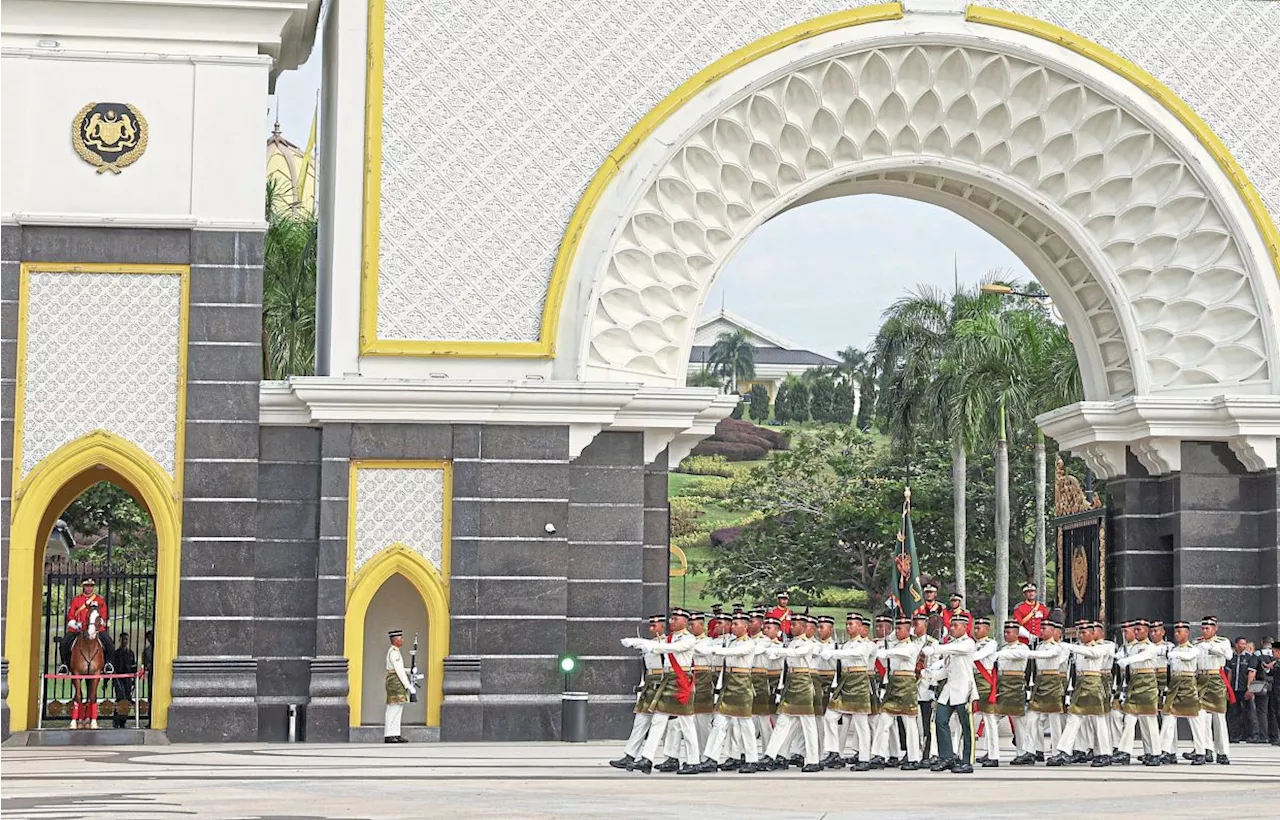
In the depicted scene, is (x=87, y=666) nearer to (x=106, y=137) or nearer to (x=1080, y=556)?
(x=106, y=137)

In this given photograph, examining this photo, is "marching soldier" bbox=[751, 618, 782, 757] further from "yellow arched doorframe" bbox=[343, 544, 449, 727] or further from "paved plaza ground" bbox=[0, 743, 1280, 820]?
"yellow arched doorframe" bbox=[343, 544, 449, 727]

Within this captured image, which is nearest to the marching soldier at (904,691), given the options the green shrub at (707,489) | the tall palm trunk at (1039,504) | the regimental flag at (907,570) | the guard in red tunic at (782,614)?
the guard in red tunic at (782,614)

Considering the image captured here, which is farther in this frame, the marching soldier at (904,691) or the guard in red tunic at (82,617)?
the guard in red tunic at (82,617)

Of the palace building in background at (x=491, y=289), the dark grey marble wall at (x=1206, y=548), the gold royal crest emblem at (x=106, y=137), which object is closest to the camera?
the palace building in background at (x=491, y=289)

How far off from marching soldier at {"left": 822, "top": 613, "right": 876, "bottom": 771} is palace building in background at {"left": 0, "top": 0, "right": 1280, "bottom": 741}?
3405 millimetres

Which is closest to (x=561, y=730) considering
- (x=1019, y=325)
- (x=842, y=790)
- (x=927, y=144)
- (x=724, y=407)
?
(x=724, y=407)

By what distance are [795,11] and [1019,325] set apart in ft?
45.0

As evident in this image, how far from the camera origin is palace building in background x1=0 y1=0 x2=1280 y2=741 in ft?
58.4

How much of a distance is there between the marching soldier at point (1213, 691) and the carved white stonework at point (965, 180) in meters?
3.59

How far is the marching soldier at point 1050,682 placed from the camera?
16172 millimetres

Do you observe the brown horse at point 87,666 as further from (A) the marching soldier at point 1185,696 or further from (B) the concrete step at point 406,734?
(A) the marching soldier at point 1185,696

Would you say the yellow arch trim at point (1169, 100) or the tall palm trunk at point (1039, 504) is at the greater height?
the yellow arch trim at point (1169, 100)

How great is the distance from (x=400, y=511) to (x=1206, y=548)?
820cm

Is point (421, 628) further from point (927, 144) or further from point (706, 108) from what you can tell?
point (927, 144)
